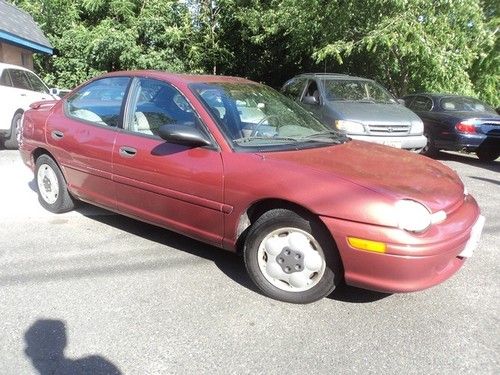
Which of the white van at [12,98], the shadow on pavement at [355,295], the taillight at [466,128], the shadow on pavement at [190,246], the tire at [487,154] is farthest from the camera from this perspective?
the tire at [487,154]

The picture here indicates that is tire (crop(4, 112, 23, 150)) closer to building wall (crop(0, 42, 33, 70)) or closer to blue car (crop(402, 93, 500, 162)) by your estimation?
building wall (crop(0, 42, 33, 70))

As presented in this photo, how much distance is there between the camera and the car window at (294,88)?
31.0 ft

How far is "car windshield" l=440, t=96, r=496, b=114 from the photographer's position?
10.5 metres

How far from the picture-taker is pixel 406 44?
36.8 ft

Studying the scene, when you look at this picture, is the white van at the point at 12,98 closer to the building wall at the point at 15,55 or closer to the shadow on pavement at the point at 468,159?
the building wall at the point at 15,55

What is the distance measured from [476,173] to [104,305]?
750 centimetres

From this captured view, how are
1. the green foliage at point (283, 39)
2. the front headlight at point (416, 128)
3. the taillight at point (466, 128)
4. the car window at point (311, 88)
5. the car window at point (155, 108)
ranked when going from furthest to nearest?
the green foliage at point (283, 39) → the taillight at point (466, 128) → the car window at point (311, 88) → the front headlight at point (416, 128) → the car window at point (155, 108)

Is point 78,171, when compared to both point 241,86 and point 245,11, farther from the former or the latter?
point 245,11

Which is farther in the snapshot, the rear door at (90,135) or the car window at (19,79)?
the car window at (19,79)

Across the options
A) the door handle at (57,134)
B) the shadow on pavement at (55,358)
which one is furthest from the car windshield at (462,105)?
the shadow on pavement at (55,358)

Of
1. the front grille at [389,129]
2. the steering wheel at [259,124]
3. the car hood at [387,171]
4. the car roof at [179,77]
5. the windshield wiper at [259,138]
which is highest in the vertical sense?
the car roof at [179,77]

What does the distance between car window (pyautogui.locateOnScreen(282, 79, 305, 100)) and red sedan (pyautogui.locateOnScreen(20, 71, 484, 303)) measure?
4861 millimetres

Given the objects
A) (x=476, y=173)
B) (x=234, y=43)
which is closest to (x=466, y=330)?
(x=476, y=173)

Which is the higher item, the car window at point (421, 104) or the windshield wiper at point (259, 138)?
the windshield wiper at point (259, 138)
